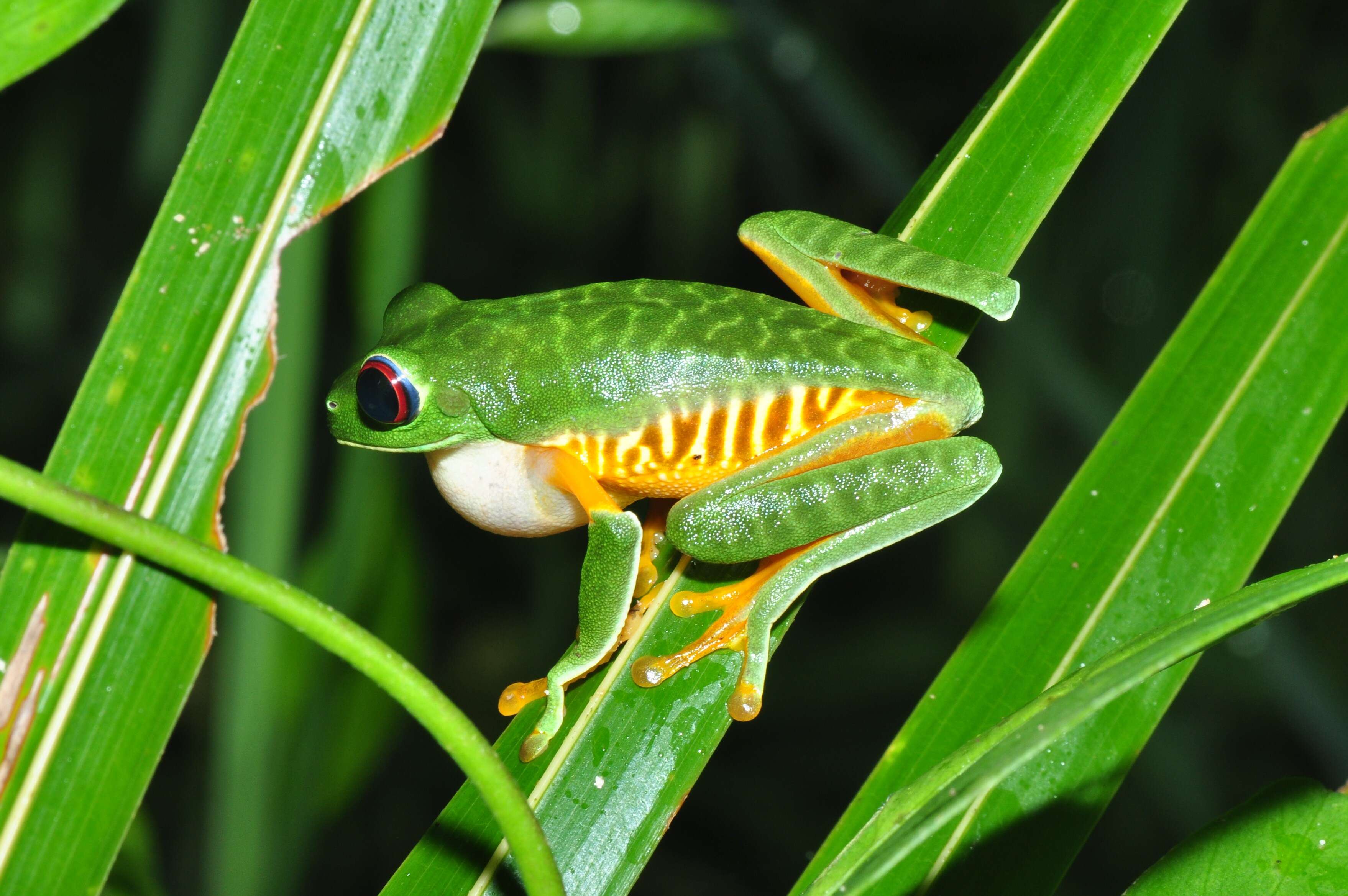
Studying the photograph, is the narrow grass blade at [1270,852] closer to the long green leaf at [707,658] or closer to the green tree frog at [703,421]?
the long green leaf at [707,658]

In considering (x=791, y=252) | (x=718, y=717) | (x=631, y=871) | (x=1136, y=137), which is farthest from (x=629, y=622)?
(x=1136, y=137)

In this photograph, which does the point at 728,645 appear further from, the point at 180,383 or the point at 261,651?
the point at 261,651

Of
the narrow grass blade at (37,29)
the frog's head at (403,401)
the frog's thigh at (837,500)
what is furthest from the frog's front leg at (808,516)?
the narrow grass blade at (37,29)

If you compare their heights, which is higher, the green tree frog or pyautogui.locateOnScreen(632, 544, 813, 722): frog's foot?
the green tree frog

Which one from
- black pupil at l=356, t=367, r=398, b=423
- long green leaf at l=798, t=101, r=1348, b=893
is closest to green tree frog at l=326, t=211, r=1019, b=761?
black pupil at l=356, t=367, r=398, b=423

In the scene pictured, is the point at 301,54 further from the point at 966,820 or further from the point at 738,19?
the point at 738,19

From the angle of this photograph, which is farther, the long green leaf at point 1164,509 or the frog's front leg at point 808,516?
the frog's front leg at point 808,516

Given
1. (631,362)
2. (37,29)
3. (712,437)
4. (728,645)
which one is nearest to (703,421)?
(712,437)

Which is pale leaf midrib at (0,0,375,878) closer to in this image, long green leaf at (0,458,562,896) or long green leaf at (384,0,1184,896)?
long green leaf at (0,458,562,896)
